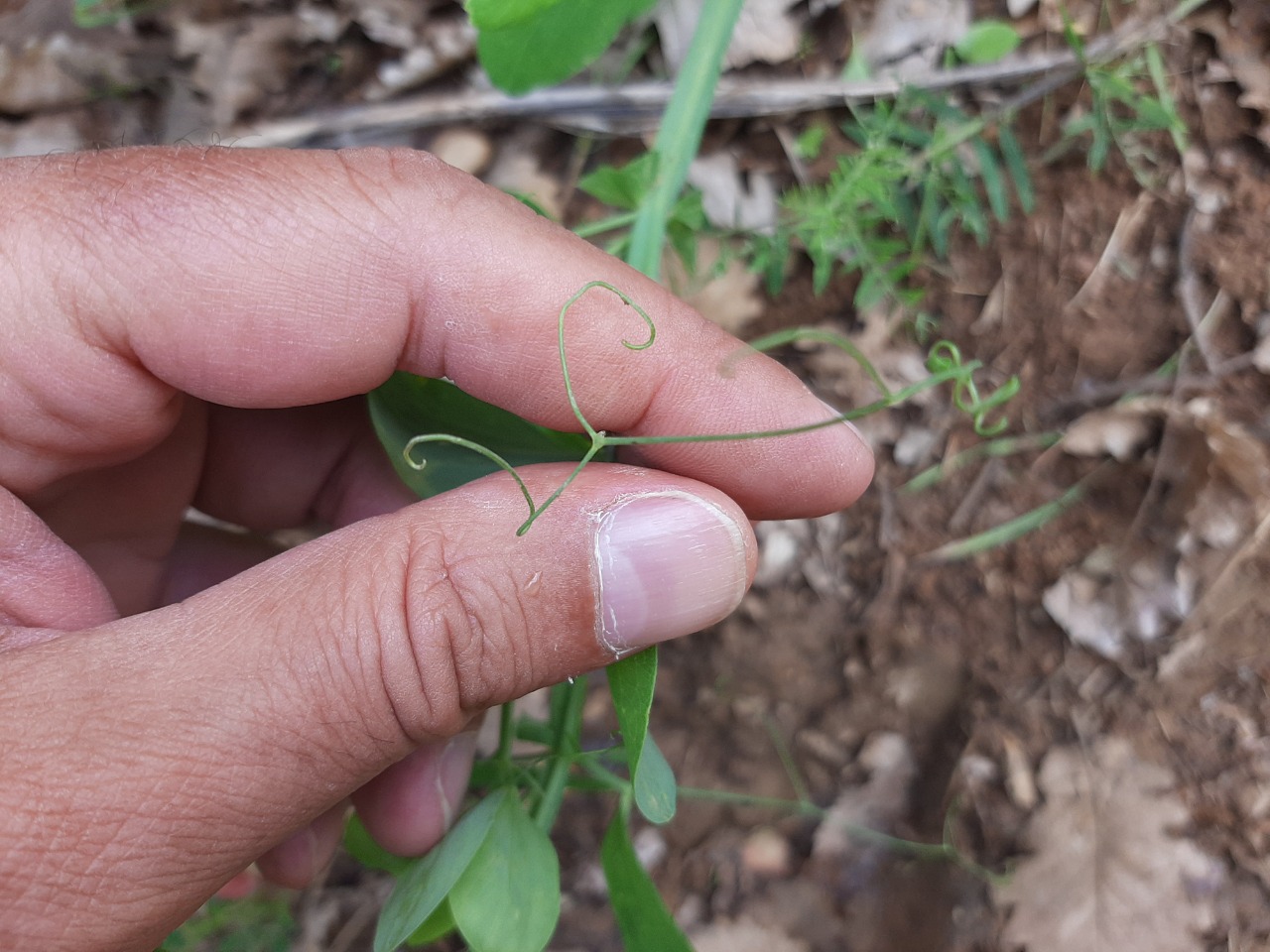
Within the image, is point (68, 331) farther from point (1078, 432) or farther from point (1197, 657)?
point (1197, 657)

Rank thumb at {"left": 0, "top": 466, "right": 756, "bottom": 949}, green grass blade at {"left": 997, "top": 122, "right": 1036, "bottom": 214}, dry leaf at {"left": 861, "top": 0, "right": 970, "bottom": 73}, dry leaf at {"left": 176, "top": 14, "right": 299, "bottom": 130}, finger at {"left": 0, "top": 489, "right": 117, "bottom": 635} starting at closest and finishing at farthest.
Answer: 1. thumb at {"left": 0, "top": 466, "right": 756, "bottom": 949}
2. finger at {"left": 0, "top": 489, "right": 117, "bottom": 635}
3. green grass blade at {"left": 997, "top": 122, "right": 1036, "bottom": 214}
4. dry leaf at {"left": 861, "top": 0, "right": 970, "bottom": 73}
5. dry leaf at {"left": 176, "top": 14, "right": 299, "bottom": 130}

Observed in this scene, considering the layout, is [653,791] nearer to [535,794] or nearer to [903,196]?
[535,794]

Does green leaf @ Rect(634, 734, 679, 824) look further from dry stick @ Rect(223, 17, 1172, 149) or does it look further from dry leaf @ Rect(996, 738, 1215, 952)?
dry stick @ Rect(223, 17, 1172, 149)

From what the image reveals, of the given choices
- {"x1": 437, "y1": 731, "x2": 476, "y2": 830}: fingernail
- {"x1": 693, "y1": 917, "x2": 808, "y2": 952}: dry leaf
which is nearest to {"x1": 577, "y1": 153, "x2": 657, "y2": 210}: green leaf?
{"x1": 437, "y1": 731, "x2": 476, "y2": 830}: fingernail

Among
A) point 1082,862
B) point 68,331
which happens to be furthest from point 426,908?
point 1082,862

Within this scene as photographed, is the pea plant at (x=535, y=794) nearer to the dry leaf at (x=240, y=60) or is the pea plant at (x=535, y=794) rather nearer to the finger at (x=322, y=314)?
the finger at (x=322, y=314)

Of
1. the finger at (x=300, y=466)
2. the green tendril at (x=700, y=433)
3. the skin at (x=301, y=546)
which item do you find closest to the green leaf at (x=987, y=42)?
the green tendril at (x=700, y=433)
